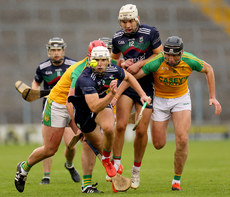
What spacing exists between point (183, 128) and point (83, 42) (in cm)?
1773

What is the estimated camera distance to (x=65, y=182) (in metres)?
9.95

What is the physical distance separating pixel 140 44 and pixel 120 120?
3.92ft

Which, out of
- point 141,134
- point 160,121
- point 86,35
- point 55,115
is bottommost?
point 86,35

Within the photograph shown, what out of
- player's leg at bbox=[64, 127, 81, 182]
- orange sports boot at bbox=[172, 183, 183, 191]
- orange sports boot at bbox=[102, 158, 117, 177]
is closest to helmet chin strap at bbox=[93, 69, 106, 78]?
orange sports boot at bbox=[102, 158, 117, 177]

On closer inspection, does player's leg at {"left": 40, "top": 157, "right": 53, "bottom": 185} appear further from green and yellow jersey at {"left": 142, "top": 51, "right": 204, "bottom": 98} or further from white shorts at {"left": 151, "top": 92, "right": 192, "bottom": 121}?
green and yellow jersey at {"left": 142, "top": 51, "right": 204, "bottom": 98}

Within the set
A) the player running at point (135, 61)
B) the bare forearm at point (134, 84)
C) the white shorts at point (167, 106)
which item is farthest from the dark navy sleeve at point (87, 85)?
the white shorts at point (167, 106)

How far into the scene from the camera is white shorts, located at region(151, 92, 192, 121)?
28.3 ft

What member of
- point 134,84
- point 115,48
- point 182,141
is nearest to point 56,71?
point 115,48

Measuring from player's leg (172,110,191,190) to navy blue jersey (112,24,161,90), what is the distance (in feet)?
2.59

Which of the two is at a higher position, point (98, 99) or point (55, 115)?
point (98, 99)

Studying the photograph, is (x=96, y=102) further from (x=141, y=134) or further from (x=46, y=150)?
(x=141, y=134)

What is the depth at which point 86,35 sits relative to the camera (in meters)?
26.0

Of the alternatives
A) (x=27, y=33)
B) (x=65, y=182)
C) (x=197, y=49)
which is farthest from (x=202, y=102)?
(x=65, y=182)

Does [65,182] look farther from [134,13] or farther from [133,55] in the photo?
[134,13]
